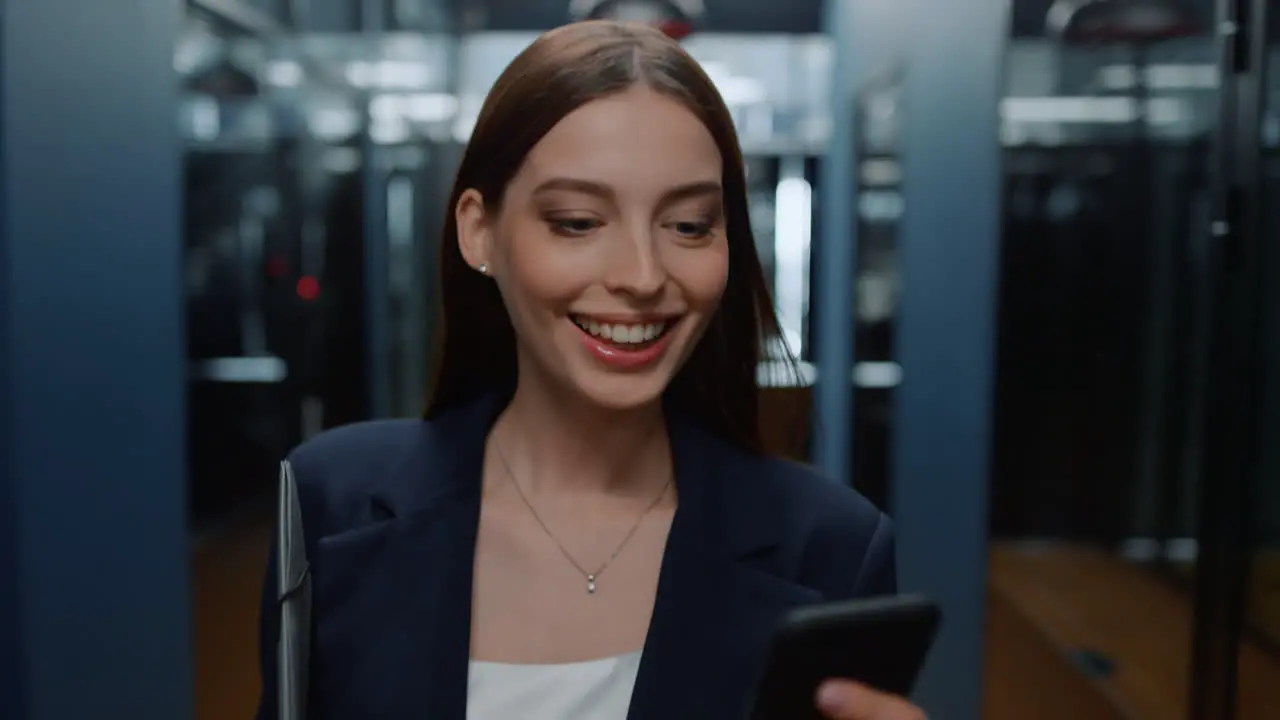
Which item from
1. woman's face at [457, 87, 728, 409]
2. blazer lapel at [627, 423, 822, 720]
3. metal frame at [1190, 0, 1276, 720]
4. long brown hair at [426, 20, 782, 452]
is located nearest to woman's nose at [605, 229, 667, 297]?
woman's face at [457, 87, 728, 409]

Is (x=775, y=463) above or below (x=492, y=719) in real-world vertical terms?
above

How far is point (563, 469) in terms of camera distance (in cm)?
111

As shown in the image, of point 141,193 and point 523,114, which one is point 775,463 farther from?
point 141,193

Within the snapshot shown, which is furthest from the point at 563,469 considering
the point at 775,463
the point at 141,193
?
the point at 141,193

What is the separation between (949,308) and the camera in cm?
317

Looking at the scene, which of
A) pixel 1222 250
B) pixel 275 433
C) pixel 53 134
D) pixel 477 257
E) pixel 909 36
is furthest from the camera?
pixel 275 433

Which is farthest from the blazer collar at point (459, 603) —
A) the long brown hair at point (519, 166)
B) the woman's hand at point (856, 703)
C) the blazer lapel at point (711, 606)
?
the woman's hand at point (856, 703)

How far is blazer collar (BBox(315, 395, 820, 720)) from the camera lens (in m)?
0.97

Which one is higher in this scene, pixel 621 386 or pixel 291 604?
pixel 621 386

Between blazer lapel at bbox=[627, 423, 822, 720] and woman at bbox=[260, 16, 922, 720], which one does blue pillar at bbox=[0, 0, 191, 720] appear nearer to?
woman at bbox=[260, 16, 922, 720]

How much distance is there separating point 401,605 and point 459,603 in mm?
48

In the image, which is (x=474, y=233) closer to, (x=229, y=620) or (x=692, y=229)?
(x=692, y=229)

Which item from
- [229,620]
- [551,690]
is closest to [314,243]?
[229,620]

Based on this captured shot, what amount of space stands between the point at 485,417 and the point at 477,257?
0.16 meters
